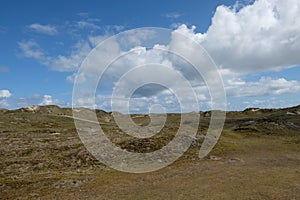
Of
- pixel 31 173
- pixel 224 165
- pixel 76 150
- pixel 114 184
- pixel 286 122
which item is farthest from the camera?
pixel 286 122

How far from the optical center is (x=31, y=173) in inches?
1779

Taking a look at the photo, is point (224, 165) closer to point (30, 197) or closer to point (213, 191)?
point (213, 191)

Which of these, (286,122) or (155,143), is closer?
(155,143)

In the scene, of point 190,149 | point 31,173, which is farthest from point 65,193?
point 190,149

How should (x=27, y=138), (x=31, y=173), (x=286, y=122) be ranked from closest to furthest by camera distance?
(x=31, y=173)
(x=27, y=138)
(x=286, y=122)

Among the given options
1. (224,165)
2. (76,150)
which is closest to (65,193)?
(76,150)

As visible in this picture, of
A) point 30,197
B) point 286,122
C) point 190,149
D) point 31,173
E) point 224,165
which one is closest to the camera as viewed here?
point 30,197

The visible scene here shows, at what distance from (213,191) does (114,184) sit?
13.1 m

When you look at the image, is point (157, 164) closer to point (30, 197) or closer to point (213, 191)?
point (213, 191)

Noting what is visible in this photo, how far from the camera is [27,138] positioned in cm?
7194

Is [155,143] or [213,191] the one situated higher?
[155,143]

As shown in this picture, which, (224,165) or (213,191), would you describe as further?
(224,165)

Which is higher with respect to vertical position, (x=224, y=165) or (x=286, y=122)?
(x=286, y=122)

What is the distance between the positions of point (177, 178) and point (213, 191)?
25.7ft
